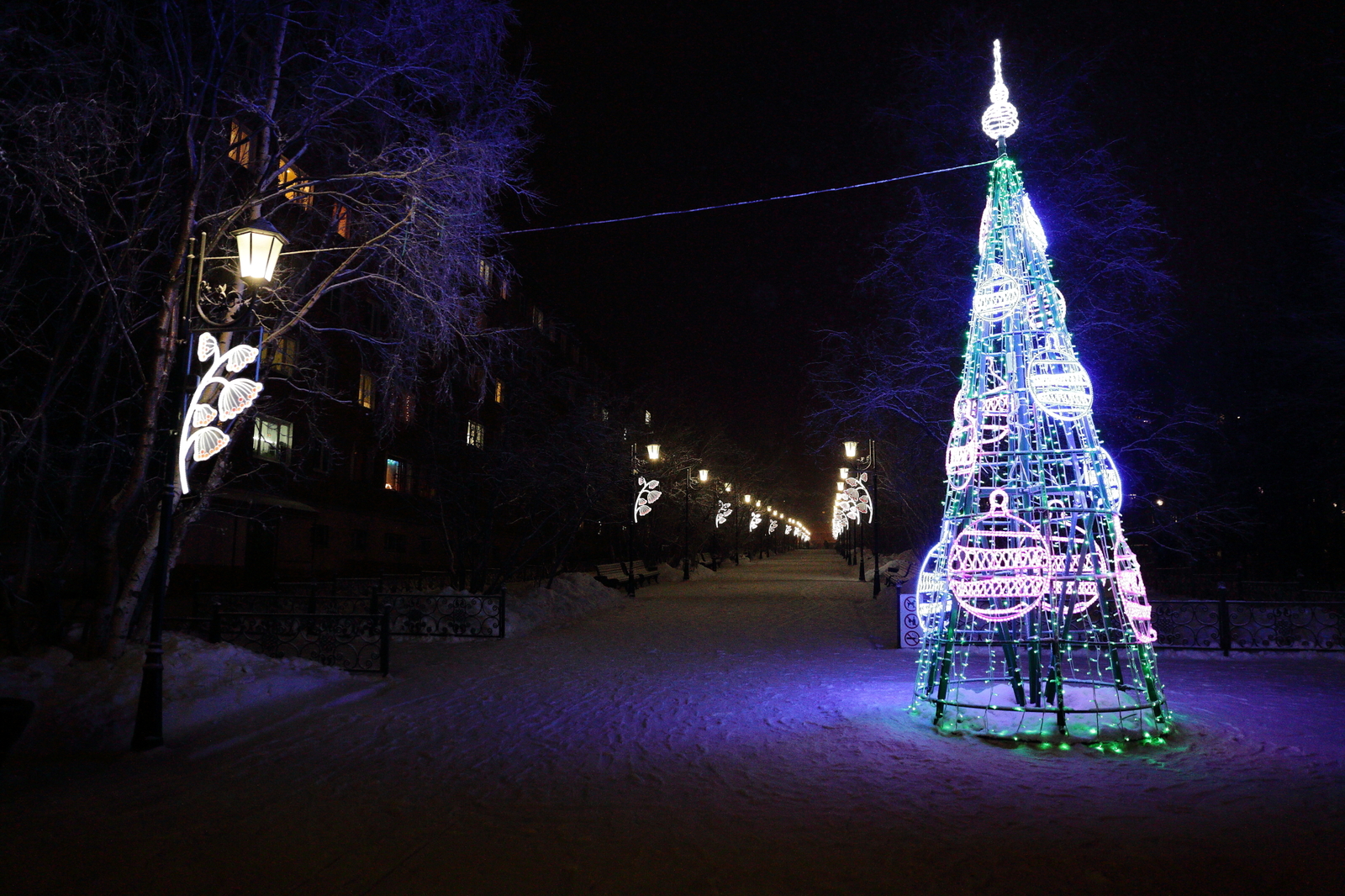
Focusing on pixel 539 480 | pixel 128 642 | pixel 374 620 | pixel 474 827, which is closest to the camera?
pixel 474 827

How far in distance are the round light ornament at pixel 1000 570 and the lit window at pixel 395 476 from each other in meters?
28.7

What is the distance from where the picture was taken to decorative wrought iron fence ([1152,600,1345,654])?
1411 centimetres

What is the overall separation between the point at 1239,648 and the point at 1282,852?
1137 cm

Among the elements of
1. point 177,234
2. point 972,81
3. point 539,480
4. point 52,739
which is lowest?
point 52,739

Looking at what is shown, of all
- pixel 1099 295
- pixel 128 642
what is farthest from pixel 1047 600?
pixel 1099 295

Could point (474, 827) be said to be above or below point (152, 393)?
below

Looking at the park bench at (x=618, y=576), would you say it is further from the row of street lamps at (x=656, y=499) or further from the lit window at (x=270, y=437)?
the lit window at (x=270, y=437)

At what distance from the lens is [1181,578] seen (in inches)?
894

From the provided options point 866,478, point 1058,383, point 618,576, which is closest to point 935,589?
point 1058,383

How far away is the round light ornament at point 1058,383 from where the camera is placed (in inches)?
328

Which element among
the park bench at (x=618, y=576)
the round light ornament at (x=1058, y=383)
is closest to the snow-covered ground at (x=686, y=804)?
the round light ornament at (x=1058, y=383)

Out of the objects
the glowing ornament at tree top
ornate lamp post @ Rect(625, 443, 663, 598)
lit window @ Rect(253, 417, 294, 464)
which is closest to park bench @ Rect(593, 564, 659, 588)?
ornate lamp post @ Rect(625, 443, 663, 598)

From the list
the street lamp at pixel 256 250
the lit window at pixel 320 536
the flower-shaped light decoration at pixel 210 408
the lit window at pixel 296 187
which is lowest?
the lit window at pixel 320 536

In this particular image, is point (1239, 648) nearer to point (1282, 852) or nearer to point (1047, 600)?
point (1047, 600)
